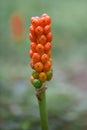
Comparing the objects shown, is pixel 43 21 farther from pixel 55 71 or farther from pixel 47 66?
pixel 55 71

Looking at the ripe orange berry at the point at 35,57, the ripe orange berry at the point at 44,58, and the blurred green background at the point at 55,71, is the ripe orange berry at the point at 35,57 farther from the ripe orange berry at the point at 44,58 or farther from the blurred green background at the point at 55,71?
the blurred green background at the point at 55,71

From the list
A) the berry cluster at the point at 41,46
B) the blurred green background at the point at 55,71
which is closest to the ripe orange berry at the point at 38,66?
the berry cluster at the point at 41,46

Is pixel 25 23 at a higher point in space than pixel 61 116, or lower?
higher

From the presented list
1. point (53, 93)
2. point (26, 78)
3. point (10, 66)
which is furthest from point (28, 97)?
point (10, 66)

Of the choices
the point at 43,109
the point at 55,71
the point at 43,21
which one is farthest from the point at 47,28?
the point at 55,71

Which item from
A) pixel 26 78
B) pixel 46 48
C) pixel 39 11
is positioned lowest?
pixel 46 48

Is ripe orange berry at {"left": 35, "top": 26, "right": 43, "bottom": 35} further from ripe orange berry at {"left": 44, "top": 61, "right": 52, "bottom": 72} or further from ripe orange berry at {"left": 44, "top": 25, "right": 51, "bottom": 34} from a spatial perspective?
ripe orange berry at {"left": 44, "top": 61, "right": 52, "bottom": 72}

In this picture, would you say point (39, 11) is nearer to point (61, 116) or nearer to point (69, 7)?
point (69, 7)
